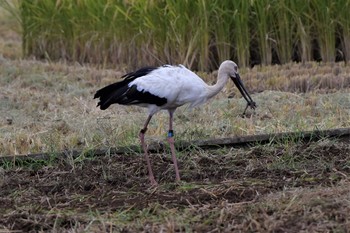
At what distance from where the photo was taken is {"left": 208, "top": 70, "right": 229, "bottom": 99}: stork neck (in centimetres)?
689

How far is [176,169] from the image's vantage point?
21.0 ft

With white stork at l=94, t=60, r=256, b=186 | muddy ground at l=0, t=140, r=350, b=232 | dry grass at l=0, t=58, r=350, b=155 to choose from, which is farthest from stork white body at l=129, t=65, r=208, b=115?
dry grass at l=0, t=58, r=350, b=155

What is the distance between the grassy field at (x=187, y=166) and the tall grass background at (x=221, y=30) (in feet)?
2.44

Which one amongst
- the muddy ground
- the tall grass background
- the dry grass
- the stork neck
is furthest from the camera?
the tall grass background

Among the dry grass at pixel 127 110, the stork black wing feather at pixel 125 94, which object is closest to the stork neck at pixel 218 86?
the stork black wing feather at pixel 125 94

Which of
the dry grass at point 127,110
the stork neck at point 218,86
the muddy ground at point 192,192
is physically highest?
the stork neck at point 218,86

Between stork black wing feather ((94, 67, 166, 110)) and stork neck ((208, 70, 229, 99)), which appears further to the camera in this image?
stork neck ((208, 70, 229, 99))

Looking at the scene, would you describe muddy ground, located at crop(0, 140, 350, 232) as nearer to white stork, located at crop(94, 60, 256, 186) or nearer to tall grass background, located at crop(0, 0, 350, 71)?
white stork, located at crop(94, 60, 256, 186)

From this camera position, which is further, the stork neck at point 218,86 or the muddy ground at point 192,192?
the stork neck at point 218,86

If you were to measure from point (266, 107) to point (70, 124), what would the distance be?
1.99 meters

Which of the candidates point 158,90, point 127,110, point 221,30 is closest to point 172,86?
point 158,90

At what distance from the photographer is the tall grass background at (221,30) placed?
1163 centimetres

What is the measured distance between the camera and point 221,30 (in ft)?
38.7

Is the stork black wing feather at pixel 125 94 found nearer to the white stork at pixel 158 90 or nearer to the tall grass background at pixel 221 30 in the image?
the white stork at pixel 158 90
